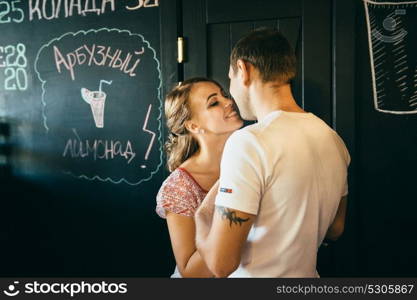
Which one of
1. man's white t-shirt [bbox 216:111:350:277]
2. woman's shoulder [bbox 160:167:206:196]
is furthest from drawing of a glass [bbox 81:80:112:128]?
man's white t-shirt [bbox 216:111:350:277]

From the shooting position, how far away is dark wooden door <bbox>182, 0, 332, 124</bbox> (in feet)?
7.59

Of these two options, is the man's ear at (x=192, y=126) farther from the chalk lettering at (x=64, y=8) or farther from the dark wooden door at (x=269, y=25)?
the chalk lettering at (x=64, y=8)

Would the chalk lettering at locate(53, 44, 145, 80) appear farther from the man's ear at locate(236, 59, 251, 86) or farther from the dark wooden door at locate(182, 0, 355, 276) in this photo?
the man's ear at locate(236, 59, 251, 86)

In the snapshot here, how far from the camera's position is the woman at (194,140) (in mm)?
1859

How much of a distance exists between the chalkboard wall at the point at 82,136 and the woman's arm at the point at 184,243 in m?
0.98

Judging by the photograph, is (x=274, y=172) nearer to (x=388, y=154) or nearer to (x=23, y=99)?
(x=388, y=154)

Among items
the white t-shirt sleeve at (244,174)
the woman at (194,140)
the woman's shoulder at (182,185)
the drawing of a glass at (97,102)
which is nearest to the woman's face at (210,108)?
the woman at (194,140)

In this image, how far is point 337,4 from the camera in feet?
7.43

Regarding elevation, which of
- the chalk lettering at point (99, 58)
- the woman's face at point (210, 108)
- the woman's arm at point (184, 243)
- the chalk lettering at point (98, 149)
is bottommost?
the woman's arm at point (184, 243)

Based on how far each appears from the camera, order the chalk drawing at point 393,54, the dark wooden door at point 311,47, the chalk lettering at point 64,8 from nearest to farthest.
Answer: the chalk drawing at point 393,54
the dark wooden door at point 311,47
the chalk lettering at point 64,8

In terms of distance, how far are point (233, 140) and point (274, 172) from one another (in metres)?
0.15

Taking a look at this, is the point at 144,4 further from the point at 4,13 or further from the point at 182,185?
the point at 182,185

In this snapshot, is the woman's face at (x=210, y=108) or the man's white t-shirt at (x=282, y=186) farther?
the woman's face at (x=210, y=108)

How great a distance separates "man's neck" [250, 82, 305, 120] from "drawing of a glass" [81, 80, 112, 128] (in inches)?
62.9
